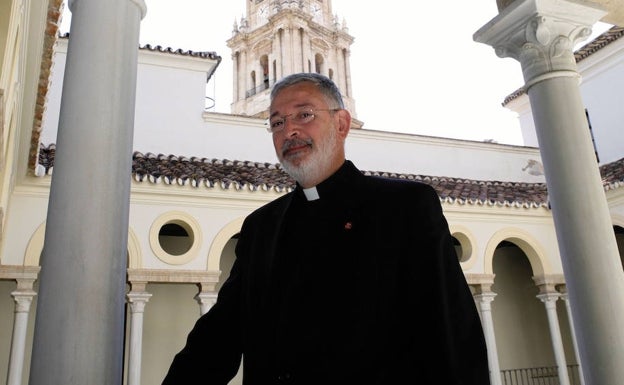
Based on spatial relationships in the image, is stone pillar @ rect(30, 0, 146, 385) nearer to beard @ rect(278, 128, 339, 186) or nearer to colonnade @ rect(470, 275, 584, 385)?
beard @ rect(278, 128, 339, 186)

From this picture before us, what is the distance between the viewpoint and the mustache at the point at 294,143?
1734 mm

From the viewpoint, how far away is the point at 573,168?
12.8ft

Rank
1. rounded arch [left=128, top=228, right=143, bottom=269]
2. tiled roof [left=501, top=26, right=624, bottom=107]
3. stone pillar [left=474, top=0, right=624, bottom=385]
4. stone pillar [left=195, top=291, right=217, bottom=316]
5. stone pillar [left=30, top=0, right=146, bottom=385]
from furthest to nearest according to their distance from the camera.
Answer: tiled roof [left=501, top=26, right=624, bottom=107] < stone pillar [left=195, top=291, right=217, bottom=316] < rounded arch [left=128, top=228, right=143, bottom=269] < stone pillar [left=474, top=0, right=624, bottom=385] < stone pillar [left=30, top=0, right=146, bottom=385]

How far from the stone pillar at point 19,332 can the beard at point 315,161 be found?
8.15 m

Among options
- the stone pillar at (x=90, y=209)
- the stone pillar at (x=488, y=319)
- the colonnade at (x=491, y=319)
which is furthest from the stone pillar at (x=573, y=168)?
the stone pillar at (x=488, y=319)

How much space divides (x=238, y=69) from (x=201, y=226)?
2455 centimetres

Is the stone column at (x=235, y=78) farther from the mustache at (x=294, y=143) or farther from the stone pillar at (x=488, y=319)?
the mustache at (x=294, y=143)

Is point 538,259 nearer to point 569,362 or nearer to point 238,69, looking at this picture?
point 569,362

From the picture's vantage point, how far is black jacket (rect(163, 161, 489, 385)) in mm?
1363

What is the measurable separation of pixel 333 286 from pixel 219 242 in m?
9.07

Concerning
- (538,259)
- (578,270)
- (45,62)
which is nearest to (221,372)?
(578,270)

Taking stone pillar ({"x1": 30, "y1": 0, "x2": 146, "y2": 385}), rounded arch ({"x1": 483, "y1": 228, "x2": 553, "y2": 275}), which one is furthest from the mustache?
rounded arch ({"x1": 483, "y1": 228, "x2": 553, "y2": 275})

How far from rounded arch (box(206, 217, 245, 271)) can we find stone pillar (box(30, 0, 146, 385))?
25.4 ft

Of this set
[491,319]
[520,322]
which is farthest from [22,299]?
[520,322]
